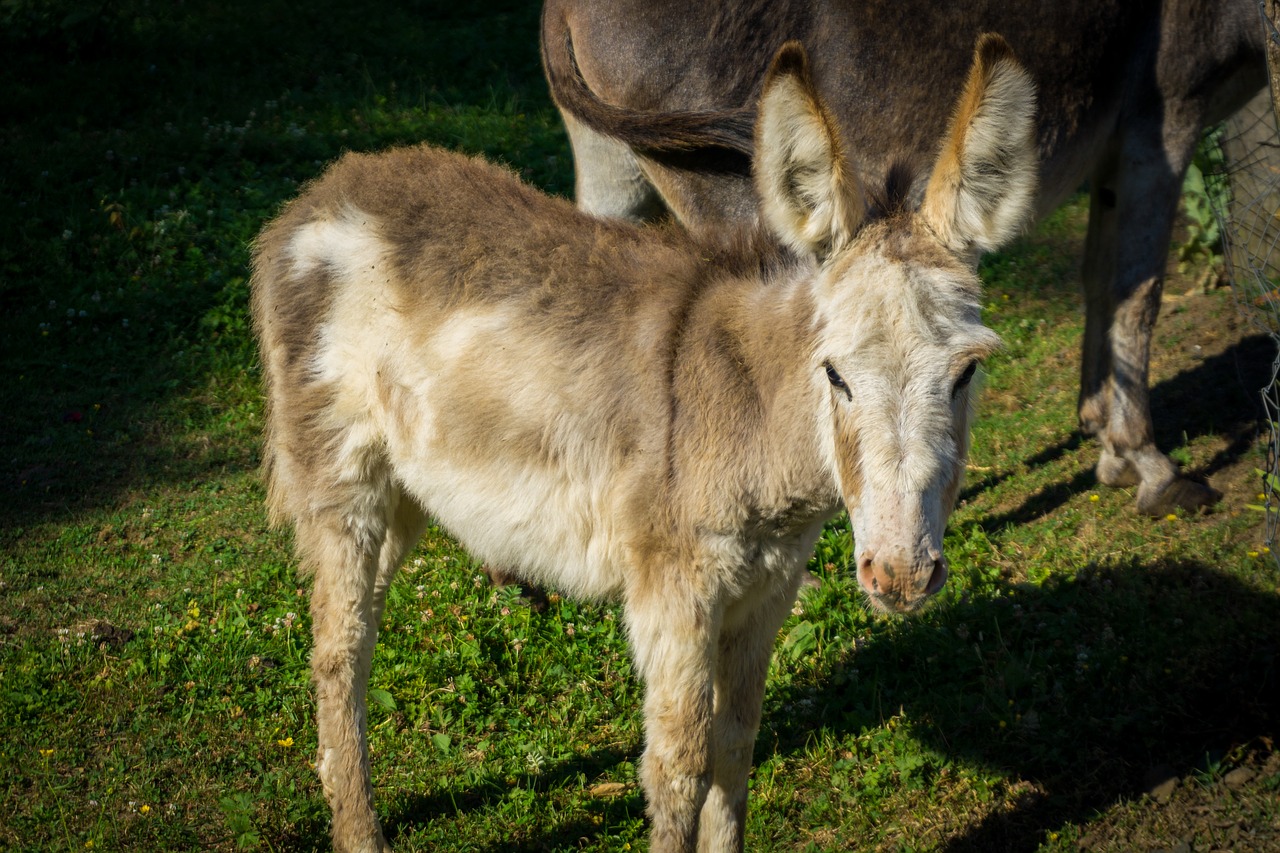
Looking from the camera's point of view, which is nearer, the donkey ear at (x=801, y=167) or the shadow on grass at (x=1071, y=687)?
the donkey ear at (x=801, y=167)

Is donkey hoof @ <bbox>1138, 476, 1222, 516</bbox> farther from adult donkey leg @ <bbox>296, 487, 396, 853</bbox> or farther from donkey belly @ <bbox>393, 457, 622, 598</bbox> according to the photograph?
adult donkey leg @ <bbox>296, 487, 396, 853</bbox>

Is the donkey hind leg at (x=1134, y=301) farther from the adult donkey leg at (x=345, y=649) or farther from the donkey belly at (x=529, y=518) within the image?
the adult donkey leg at (x=345, y=649)

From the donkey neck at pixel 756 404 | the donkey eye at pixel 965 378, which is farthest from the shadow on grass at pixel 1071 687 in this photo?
the donkey eye at pixel 965 378

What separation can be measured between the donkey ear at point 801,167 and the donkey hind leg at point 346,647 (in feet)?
5.43

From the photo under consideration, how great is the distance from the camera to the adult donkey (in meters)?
4.49

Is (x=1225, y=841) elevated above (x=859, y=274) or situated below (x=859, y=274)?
below

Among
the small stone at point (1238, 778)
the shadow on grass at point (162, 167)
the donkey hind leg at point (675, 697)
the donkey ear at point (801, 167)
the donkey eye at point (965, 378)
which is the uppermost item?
the donkey ear at point (801, 167)

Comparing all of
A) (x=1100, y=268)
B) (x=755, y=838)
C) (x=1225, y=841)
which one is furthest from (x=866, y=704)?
(x=1100, y=268)

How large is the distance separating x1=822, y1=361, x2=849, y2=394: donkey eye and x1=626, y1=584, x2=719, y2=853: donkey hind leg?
727 millimetres

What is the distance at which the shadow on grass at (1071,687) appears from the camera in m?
3.91

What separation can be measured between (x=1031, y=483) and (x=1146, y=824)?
92.1 inches

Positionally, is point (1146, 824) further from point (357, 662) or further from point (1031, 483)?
point (357, 662)

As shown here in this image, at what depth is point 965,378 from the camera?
9.03 ft

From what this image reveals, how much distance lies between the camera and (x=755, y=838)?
12.3 feet
